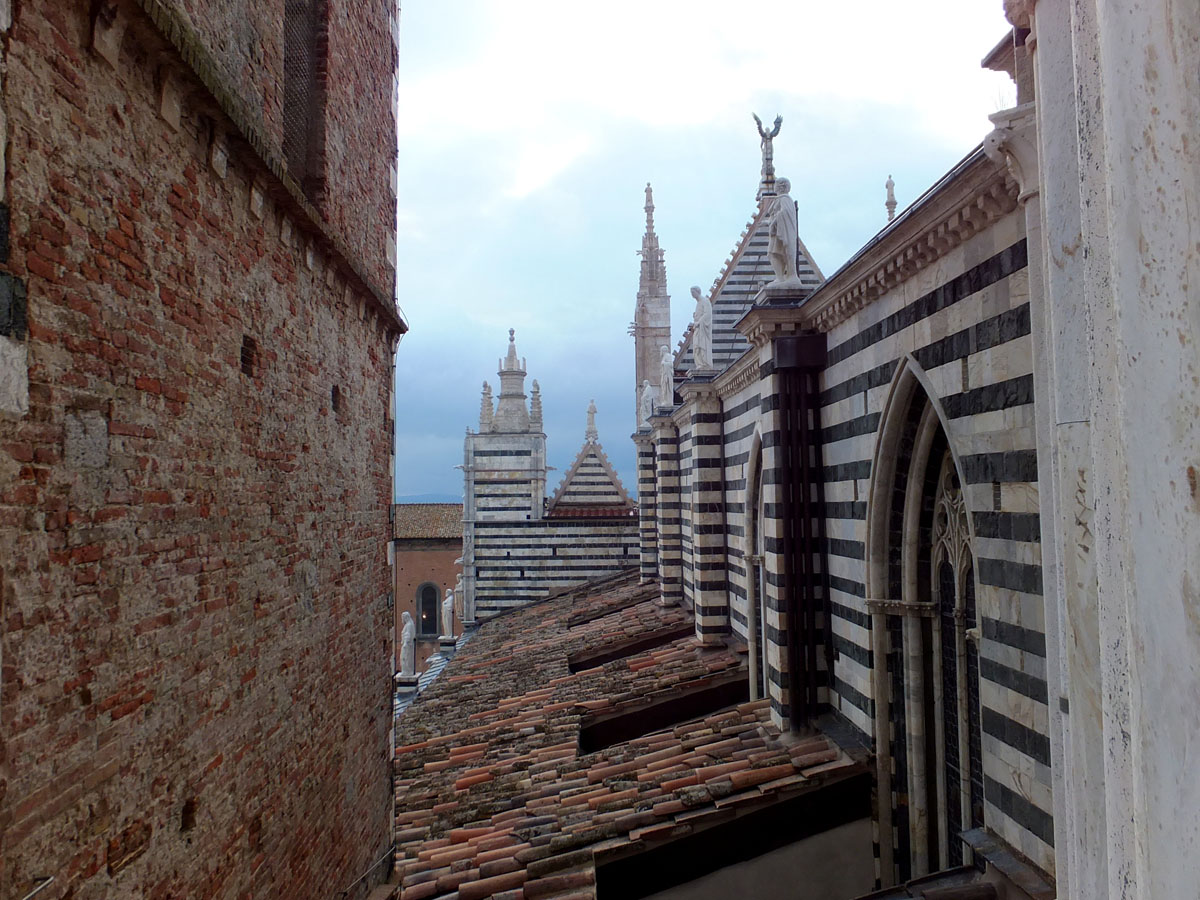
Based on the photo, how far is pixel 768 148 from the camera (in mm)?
16484

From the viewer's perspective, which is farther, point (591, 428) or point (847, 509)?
point (591, 428)

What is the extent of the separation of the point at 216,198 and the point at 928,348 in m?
4.38

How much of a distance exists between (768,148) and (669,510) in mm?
7401

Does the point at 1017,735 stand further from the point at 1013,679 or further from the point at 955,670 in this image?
the point at 955,670

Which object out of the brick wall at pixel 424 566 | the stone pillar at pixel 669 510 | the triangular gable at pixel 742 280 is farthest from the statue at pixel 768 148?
the brick wall at pixel 424 566

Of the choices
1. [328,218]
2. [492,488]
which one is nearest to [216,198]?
[328,218]

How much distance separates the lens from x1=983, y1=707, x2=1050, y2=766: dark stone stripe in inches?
176

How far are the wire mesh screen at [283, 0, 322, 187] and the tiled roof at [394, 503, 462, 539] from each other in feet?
101

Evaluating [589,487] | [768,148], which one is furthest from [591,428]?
[768,148]

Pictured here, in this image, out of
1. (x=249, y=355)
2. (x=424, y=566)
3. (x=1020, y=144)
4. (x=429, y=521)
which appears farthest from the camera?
(x=429, y=521)

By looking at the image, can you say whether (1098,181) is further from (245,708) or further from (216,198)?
(245,708)

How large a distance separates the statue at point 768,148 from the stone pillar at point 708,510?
603 cm

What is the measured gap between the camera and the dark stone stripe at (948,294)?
183 inches

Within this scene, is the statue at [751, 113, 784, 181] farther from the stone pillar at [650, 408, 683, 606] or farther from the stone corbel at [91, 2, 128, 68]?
the stone corbel at [91, 2, 128, 68]
